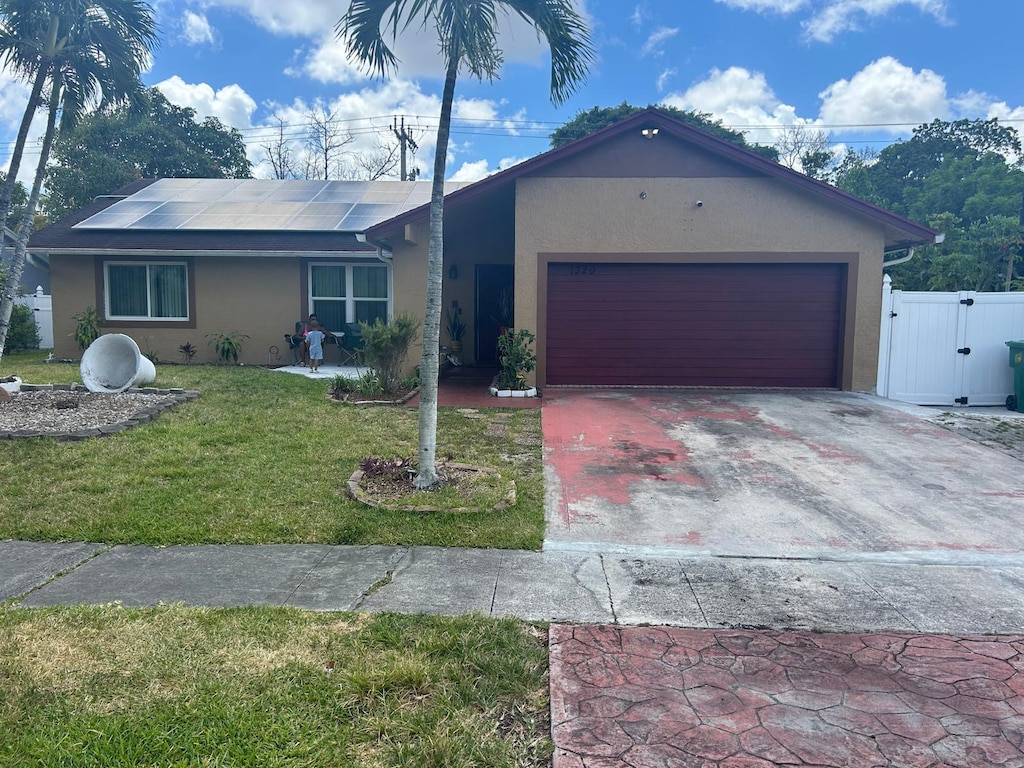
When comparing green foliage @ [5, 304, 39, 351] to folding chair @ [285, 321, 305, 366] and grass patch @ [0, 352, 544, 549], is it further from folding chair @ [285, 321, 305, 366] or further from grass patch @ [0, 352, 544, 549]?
grass patch @ [0, 352, 544, 549]

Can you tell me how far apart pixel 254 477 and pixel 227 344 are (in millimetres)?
9308

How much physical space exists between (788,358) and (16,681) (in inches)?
441

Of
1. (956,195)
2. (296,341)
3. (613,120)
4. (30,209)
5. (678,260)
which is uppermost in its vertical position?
(613,120)

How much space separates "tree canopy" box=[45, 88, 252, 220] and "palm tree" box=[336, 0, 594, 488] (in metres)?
26.9

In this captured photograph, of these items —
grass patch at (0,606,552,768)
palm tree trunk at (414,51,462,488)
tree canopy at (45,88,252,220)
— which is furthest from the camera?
tree canopy at (45,88,252,220)

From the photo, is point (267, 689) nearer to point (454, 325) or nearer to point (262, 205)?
point (454, 325)

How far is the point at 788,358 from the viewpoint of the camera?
38.0 feet

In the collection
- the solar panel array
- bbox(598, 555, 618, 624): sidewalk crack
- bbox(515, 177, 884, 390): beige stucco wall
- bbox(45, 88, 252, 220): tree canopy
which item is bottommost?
bbox(598, 555, 618, 624): sidewalk crack

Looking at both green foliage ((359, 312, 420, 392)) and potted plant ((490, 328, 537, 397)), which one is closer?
green foliage ((359, 312, 420, 392))

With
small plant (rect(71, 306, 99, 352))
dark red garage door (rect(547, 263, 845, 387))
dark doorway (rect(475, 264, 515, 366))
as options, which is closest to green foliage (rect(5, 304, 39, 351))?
small plant (rect(71, 306, 99, 352))

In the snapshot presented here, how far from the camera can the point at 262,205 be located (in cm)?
1666

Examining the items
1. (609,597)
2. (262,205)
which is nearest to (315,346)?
(262,205)

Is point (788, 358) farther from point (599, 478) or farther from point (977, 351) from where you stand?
point (599, 478)

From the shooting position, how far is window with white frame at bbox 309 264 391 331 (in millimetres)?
14734
